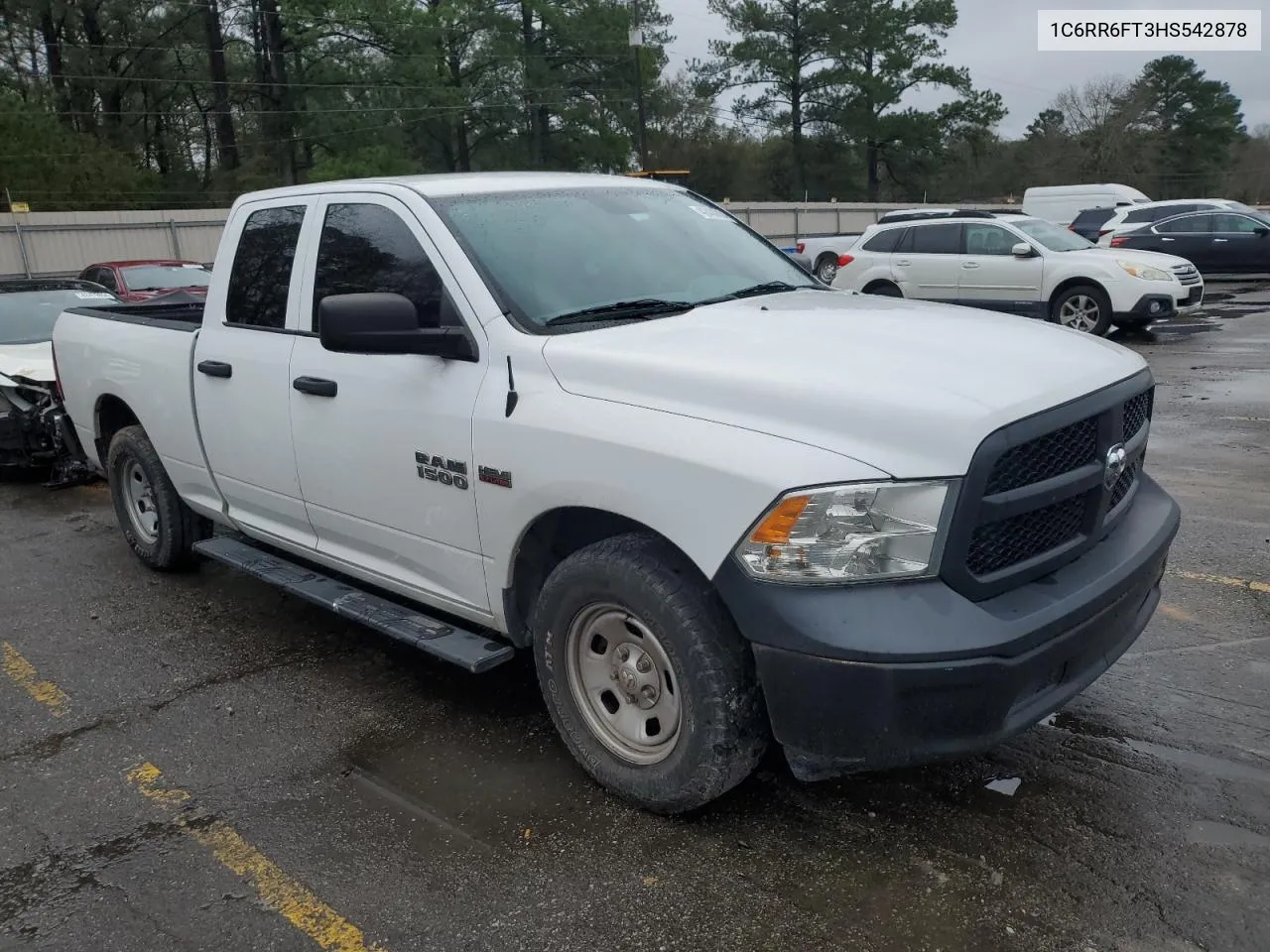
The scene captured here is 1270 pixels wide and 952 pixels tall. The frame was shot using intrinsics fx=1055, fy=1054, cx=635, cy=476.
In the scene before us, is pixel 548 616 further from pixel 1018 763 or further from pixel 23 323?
pixel 23 323

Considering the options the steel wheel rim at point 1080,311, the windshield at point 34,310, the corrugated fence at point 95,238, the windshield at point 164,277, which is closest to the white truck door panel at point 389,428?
the windshield at point 34,310

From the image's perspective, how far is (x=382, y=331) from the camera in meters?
3.36

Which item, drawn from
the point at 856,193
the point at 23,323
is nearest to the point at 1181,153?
the point at 856,193

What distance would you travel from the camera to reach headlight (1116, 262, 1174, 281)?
542 inches

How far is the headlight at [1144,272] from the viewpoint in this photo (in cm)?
1377

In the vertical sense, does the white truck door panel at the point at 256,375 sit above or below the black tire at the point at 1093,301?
above

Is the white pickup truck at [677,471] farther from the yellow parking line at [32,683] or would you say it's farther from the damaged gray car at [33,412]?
the damaged gray car at [33,412]

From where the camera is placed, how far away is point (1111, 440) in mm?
3092

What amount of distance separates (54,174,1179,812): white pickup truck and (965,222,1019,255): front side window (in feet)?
36.4

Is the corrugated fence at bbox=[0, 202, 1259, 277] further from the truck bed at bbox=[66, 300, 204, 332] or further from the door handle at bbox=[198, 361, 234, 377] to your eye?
the door handle at bbox=[198, 361, 234, 377]

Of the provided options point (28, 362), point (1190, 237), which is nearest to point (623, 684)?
point (28, 362)

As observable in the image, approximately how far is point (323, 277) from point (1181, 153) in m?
68.2

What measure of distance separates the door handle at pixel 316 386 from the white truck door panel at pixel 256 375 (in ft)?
0.44

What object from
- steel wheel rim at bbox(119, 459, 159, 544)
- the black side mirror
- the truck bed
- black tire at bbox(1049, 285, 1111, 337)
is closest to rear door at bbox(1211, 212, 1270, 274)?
black tire at bbox(1049, 285, 1111, 337)
